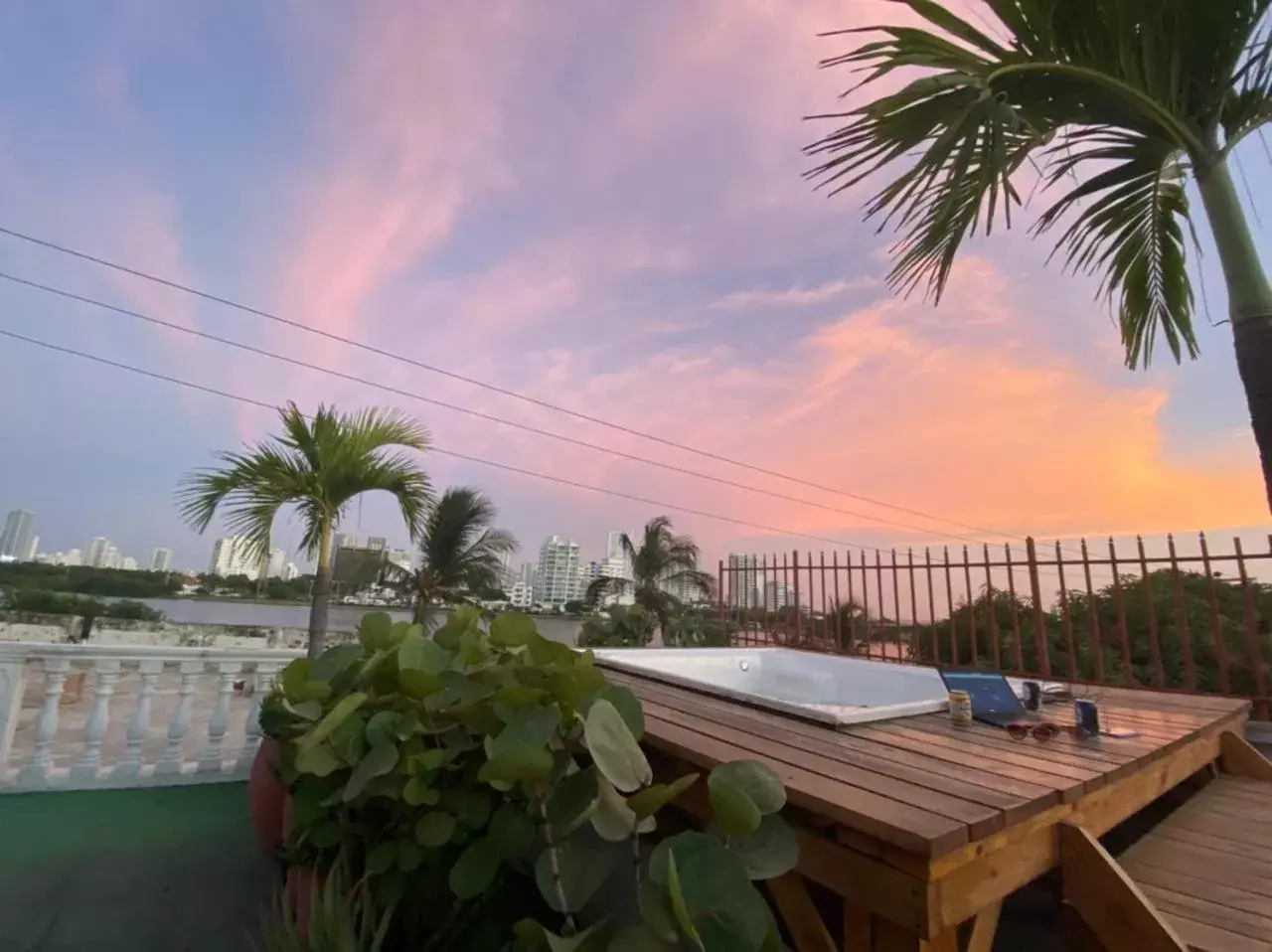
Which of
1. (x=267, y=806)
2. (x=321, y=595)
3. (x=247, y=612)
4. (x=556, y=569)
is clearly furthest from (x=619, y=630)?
(x=556, y=569)

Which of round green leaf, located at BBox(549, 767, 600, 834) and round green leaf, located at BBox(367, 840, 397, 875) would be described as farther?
round green leaf, located at BBox(367, 840, 397, 875)

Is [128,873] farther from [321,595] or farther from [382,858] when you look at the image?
[382,858]

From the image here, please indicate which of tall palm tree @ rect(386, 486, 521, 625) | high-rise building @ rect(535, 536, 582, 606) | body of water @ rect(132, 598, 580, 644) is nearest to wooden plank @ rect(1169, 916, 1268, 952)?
body of water @ rect(132, 598, 580, 644)

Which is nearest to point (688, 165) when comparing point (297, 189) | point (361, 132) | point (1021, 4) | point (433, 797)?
point (361, 132)

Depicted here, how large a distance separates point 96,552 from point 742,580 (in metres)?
6.78

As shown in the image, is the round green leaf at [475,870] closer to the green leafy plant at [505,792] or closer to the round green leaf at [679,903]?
the green leafy plant at [505,792]

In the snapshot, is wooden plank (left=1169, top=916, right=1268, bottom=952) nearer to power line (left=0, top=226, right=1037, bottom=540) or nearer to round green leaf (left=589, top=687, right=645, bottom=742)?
round green leaf (left=589, top=687, right=645, bottom=742)

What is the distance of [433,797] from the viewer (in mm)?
1161

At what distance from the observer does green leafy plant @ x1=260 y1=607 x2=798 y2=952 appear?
0.87m

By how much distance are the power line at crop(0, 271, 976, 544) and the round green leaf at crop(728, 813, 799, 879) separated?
4.01m

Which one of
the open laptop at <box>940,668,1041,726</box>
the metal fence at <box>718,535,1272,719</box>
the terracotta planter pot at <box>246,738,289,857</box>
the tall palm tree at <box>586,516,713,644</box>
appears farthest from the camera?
the tall palm tree at <box>586,516,713,644</box>

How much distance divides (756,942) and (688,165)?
5.57m

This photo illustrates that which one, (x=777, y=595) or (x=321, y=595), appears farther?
(x=777, y=595)

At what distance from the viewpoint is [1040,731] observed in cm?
174
